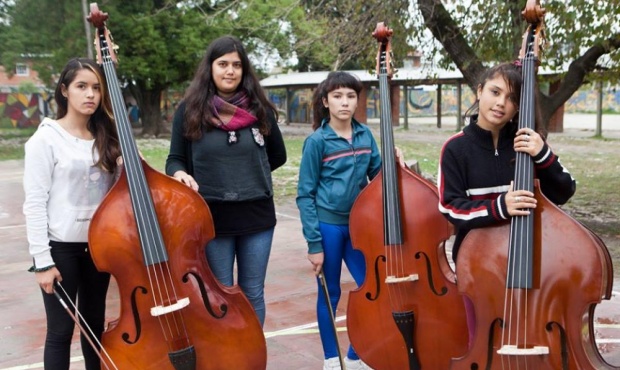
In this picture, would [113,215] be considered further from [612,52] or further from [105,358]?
[612,52]

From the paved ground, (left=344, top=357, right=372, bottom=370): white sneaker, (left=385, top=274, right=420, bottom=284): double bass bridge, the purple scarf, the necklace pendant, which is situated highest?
the purple scarf

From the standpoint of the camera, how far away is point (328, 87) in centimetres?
342

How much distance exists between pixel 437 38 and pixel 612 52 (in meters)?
1.90

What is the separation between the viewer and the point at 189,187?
9.25ft

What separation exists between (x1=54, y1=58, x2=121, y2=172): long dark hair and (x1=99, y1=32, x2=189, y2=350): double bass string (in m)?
0.16

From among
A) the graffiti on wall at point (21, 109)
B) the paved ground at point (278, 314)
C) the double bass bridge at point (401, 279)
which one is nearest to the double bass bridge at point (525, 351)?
the double bass bridge at point (401, 279)

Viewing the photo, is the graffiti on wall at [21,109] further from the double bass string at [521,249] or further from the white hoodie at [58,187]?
the double bass string at [521,249]

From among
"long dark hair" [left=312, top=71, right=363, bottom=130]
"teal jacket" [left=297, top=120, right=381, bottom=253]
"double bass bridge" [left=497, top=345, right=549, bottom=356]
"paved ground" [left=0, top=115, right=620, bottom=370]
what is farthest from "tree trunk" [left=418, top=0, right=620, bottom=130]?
"double bass bridge" [left=497, top=345, right=549, bottom=356]

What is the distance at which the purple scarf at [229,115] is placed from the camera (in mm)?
3059

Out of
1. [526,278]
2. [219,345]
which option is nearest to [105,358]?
[219,345]

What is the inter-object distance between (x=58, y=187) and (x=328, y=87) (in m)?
1.43

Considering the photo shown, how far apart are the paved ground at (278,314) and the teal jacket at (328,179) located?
1.00m

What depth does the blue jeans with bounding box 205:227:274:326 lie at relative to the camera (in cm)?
314

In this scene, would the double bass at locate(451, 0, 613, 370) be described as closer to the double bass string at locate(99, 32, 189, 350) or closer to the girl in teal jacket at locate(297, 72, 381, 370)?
the girl in teal jacket at locate(297, 72, 381, 370)
